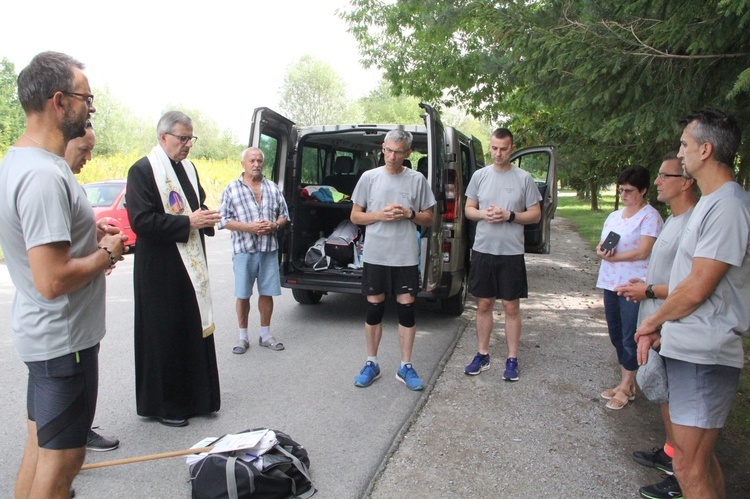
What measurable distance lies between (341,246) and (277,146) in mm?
1372

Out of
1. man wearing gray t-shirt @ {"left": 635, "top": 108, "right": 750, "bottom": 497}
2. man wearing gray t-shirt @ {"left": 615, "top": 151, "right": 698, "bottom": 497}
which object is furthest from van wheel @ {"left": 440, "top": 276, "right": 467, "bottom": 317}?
man wearing gray t-shirt @ {"left": 635, "top": 108, "right": 750, "bottom": 497}

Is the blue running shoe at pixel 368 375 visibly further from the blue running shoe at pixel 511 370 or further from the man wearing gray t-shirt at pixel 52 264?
the man wearing gray t-shirt at pixel 52 264

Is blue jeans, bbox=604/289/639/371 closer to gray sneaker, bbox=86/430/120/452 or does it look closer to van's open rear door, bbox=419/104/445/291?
van's open rear door, bbox=419/104/445/291

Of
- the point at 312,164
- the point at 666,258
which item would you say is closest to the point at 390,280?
the point at 666,258

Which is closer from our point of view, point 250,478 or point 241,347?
point 250,478

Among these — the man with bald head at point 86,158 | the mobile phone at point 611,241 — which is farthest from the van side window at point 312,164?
the mobile phone at point 611,241

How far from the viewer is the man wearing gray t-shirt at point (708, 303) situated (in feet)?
7.16

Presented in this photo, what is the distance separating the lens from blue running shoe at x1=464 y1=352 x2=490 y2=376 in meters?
4.82

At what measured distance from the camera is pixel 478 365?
486 cm

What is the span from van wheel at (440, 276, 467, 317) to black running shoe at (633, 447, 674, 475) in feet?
11.0

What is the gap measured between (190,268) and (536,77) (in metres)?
3.19

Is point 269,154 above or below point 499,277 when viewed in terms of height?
above

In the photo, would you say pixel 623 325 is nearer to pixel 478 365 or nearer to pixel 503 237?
pixel 503 237

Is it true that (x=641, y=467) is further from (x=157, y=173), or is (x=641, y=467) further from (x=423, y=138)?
(x=423, y=138)
